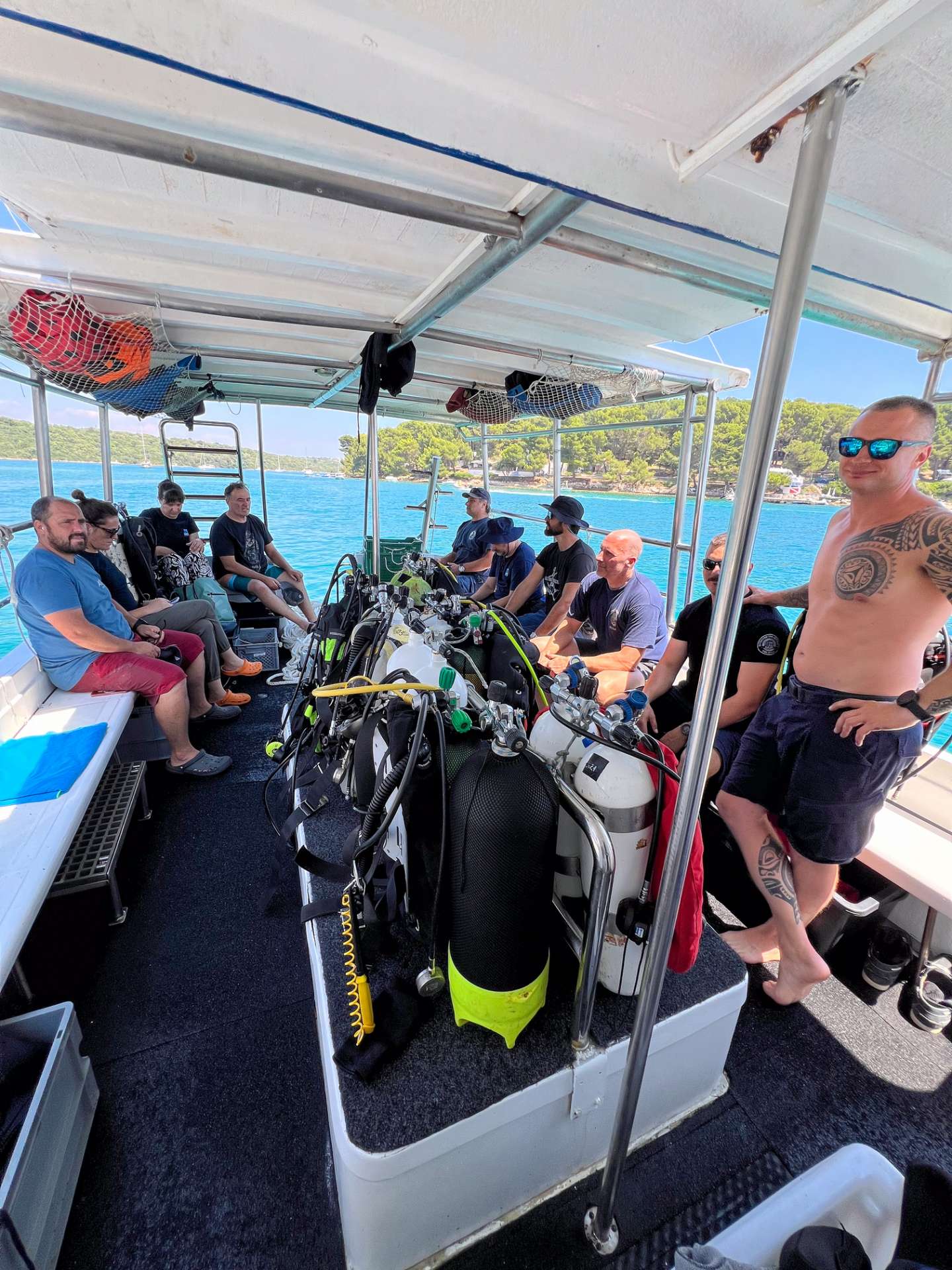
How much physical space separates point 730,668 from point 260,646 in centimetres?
399

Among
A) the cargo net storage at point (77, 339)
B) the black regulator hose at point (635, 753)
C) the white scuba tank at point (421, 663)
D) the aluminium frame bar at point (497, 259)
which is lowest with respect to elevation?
the white scuba tank at point (421, 663)

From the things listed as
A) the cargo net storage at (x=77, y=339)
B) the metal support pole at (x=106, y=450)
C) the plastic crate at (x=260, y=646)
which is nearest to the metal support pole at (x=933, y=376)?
the cargo net storage at (x=77, y=339)

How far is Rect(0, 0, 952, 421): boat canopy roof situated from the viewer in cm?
73

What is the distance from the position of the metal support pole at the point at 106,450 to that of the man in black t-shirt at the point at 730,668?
444cm

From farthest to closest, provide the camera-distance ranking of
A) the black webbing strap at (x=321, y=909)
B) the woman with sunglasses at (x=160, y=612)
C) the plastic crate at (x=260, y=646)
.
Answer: the plastic crate at (x=260, y=646) → the woman with sunglasses at (x=160, y=612) → the black webbing strap at (x=321, y=909)

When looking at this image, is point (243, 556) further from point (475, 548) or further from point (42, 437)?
point (475, 548)

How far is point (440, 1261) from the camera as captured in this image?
115 centimetres

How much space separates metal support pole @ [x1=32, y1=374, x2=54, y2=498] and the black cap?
3.05 metres

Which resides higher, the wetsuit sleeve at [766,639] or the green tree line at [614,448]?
the green tree line at [614,448]

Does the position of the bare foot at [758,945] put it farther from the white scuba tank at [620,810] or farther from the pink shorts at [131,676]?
the pink shorts at [131,676]

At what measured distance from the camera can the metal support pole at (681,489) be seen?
328 cm

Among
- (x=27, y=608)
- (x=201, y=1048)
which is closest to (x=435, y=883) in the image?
(x=201, y=1048)

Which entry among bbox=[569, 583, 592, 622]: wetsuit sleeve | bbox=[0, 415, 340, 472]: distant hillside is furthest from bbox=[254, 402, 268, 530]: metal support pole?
bbox=[569, 583, 592, 622]: wetsuit sleeve

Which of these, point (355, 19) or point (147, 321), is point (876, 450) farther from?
point (147, 321)
